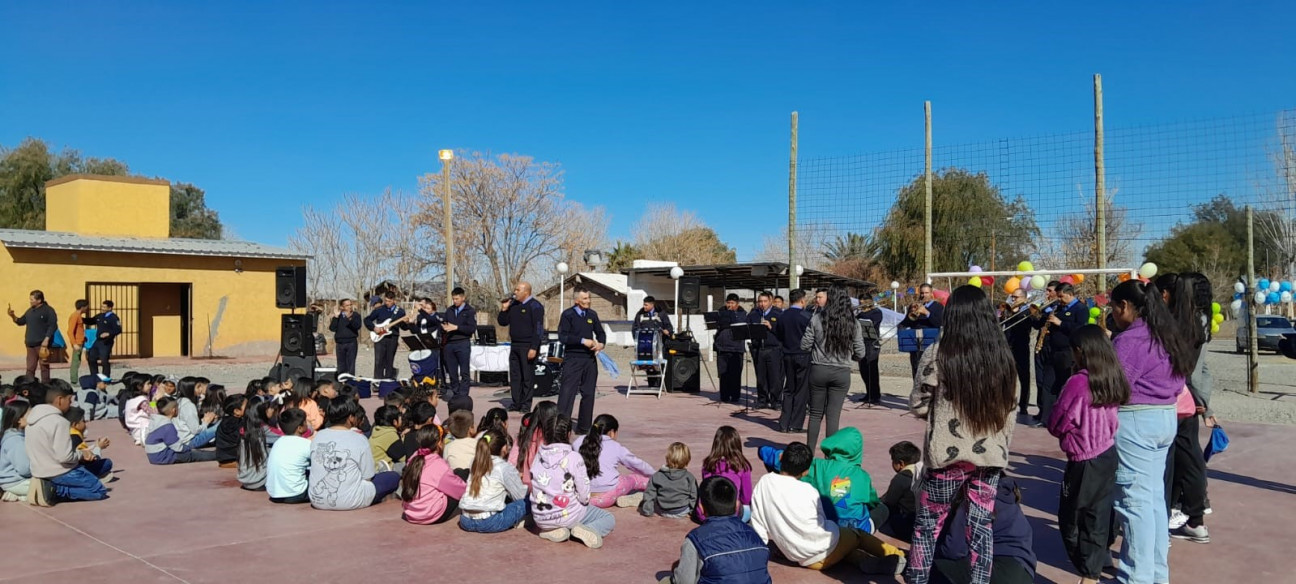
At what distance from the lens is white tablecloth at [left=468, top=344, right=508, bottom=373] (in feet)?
51.1

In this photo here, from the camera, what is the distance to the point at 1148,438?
4625 mm

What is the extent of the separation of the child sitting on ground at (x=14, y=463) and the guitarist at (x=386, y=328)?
6.69 metres

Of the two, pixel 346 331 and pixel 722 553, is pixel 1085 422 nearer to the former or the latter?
pixel 722 553

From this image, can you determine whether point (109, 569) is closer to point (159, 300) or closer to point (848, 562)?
point (848, 562)

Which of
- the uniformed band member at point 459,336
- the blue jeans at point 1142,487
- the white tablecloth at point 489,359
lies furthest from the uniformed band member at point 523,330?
the blue jeans at point 1142,487

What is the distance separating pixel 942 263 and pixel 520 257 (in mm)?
18705

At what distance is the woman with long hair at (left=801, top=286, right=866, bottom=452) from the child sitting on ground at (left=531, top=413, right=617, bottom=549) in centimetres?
289

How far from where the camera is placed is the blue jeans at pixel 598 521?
5840 mm

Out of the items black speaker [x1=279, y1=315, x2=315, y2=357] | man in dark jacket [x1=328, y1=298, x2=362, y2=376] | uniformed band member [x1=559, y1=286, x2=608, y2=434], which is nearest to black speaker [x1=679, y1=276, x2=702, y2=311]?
uniformed band member [x1=559, y1=286, x2=608, y2=434]

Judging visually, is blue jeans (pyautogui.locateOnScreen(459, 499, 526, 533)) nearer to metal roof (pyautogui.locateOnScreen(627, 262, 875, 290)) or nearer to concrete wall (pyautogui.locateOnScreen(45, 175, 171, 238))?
metal roof (pyautogui.locateOnScreen(627, 262, 875, 290))

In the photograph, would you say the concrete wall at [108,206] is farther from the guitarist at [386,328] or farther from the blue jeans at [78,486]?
the blue jeans at [78,486]

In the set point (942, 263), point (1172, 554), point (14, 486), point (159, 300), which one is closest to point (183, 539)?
point (14, 486)

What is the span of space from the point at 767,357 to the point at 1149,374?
8344 mm

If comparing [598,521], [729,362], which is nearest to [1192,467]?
[598,521]
